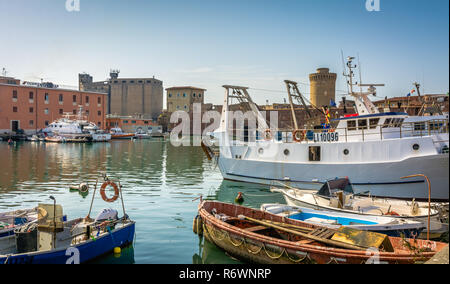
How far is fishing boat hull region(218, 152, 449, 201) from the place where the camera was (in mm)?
16484

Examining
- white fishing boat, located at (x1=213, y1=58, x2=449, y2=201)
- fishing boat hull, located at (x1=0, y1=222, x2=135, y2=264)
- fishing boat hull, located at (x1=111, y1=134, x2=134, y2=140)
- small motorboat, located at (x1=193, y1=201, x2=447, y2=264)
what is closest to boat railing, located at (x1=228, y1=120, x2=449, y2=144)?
white fishing boat, located at (x1=213, y1=58, x2=449, y2=201)

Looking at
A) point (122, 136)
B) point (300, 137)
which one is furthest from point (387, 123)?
point (122, 136)

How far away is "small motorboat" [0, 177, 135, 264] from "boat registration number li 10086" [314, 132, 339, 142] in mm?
12685

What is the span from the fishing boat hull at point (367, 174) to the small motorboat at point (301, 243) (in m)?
8.20

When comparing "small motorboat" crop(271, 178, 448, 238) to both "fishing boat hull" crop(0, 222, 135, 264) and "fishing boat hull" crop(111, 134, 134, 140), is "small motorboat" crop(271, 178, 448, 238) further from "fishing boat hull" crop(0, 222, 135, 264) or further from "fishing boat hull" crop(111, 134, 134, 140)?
"fishing boat hull" crop(111, 134, 134, 140)

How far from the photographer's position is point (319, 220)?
12.1m

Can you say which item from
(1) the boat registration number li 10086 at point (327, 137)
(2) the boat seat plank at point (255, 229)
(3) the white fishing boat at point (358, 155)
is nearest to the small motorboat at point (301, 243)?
(2) the boat seat plank at point (255, 229)

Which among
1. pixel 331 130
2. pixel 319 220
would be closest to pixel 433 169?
pixel 331 130
